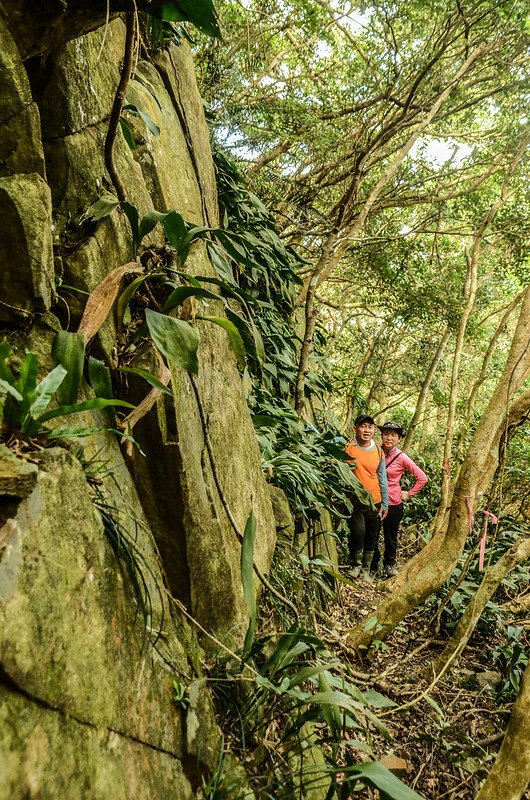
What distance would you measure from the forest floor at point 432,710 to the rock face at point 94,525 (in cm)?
101

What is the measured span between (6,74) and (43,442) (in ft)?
3.69

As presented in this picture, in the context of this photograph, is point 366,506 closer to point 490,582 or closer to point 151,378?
point 490,582

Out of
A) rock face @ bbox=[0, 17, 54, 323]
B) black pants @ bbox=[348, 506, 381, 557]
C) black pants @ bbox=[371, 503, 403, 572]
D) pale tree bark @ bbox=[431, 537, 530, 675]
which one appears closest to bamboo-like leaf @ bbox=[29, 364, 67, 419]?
rock face @ bbox=[0, 17, 54, 323]

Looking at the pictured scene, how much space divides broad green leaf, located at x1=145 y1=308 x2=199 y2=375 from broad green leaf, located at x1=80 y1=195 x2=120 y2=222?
44 cm

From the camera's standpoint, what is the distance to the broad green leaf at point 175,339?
5.40 feet

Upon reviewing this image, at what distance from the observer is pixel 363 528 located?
201 inches

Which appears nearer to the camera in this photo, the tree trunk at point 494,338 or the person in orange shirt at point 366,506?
the tree trunk at point 494,338

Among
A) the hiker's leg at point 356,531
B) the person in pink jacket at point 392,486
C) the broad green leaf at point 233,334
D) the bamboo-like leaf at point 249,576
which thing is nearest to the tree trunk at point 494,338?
the person in pink jacket at point 392,486

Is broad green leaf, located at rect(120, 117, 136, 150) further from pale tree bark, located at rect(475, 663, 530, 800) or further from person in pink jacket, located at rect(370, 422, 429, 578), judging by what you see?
person in pink jacket, located at rect(370, 422, 429, 578)

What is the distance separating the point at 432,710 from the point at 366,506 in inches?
84.2

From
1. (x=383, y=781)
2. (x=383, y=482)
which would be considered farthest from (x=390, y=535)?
(x=383, y=781)

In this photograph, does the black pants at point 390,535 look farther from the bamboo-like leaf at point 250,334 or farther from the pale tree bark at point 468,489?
the bamboo-like leaf at point 250,334

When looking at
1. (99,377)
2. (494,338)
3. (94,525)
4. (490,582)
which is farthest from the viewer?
(494,338)

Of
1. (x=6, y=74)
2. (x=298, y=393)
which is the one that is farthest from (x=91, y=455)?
(x=298, y=393)
